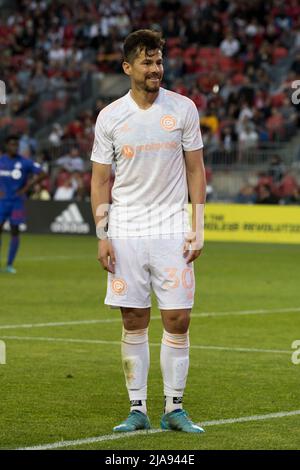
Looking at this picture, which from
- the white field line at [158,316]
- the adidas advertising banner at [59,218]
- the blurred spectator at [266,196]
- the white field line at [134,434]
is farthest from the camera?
the adidas advertising banner at [59,218]

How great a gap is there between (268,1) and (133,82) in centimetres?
3036

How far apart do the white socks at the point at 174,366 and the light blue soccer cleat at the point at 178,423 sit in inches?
2.1

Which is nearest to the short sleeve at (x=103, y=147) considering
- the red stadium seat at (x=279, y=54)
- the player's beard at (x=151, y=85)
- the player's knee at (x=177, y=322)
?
the player's beard at (x=151, y=85)

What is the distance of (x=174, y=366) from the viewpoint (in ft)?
25.8

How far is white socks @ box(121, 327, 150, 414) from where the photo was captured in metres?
7.94

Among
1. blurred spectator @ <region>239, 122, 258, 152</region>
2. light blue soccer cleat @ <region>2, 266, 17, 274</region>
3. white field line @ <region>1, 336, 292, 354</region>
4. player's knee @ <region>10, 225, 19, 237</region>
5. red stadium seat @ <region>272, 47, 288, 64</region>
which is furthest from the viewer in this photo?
red stadium seat @ <region>272, 47, 288, 64</region>

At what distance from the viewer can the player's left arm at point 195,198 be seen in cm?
782

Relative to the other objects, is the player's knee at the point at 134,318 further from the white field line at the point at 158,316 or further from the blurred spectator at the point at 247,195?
the blurred spectator at the point at 247,195

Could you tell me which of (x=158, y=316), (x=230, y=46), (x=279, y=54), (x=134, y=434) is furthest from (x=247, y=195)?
(x=134, y=434)

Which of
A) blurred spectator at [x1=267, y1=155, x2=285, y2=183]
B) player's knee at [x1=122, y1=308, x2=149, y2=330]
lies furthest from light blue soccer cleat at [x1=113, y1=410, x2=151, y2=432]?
blurred spectator at [x1=267, y1=155, x2=285, y2=183]

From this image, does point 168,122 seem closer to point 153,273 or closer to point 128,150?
point 128,150

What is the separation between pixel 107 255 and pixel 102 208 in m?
0.31

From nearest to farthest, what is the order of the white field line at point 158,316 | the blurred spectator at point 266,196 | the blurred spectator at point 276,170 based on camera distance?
the white field line at point 158,316, the blurred spectator at point 266,196, the blurred spectator at point 276,170

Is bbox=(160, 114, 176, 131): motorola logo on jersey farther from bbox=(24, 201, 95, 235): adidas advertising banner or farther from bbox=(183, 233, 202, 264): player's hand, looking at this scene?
bbox=(24, 201, 95, 235): adidas advertising banner
